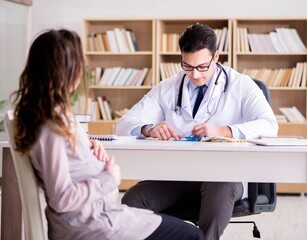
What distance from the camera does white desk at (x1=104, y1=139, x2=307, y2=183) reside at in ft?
9.57

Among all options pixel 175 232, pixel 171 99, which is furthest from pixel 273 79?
pixel 175 232

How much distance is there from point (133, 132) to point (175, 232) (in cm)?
134

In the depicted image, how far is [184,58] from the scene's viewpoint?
11.6 feet

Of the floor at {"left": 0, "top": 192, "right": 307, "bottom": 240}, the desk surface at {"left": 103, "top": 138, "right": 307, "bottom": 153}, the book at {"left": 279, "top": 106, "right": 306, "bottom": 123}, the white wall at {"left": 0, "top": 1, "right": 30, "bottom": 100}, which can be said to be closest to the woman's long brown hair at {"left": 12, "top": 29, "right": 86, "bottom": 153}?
the desk surface at {"left": 103, "top": 138, "right": 307, "bottom": 153}

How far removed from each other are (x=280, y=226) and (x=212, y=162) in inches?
104

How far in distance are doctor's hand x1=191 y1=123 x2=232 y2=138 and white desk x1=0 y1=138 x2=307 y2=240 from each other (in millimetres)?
339

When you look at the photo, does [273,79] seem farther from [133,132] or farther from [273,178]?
[273,178]

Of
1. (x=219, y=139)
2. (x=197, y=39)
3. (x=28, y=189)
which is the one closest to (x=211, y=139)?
(x=219, y=139)

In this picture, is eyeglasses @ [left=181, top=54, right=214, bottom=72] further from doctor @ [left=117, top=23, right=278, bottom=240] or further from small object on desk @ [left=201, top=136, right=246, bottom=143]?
small object on desk @ [left=201, top=136, right=246, bottom=143]

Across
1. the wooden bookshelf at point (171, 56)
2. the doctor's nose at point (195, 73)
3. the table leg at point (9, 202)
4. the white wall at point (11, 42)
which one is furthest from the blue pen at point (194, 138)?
the wooden bookshelf at point (171, 56)

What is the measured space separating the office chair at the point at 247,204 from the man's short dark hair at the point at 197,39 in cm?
71

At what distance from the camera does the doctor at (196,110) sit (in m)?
3.30

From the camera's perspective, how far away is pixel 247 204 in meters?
3.32

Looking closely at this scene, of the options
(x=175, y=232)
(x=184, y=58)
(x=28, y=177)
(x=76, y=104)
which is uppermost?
(x=184, y=58)
